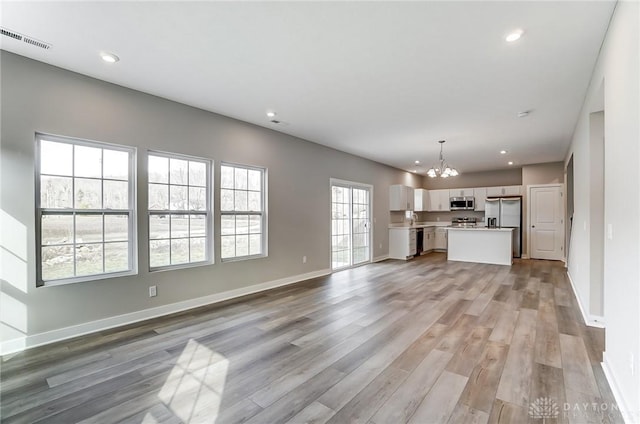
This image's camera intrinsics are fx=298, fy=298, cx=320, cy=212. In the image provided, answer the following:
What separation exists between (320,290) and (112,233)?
3.06m

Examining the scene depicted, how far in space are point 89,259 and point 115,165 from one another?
1.11m

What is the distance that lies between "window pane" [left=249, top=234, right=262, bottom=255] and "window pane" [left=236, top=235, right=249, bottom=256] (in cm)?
8

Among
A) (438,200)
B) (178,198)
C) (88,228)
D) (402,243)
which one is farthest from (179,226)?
(438,200)

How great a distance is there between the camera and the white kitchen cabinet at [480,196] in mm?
9539

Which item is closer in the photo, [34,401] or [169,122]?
[34,401]

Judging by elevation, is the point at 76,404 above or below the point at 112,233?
below

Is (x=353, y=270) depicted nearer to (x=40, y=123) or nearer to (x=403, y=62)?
(x=403, y=62)

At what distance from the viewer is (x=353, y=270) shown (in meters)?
6.78

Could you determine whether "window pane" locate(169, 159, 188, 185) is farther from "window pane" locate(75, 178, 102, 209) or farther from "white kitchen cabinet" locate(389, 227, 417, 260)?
"white kitchen cabinet" locate(389, 227, 417, 260)

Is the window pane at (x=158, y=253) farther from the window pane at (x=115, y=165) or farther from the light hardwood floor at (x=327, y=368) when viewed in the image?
the window pane at (x=115, y=165)

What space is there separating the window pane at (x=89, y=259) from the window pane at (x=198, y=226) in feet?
3.55

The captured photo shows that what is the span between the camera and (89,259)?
130 inches

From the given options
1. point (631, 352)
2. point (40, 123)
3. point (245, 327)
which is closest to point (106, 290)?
point (245, 327)

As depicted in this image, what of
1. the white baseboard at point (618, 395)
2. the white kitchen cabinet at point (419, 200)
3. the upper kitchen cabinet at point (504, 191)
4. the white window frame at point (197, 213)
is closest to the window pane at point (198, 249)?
the white window frame at point (197, 213)
